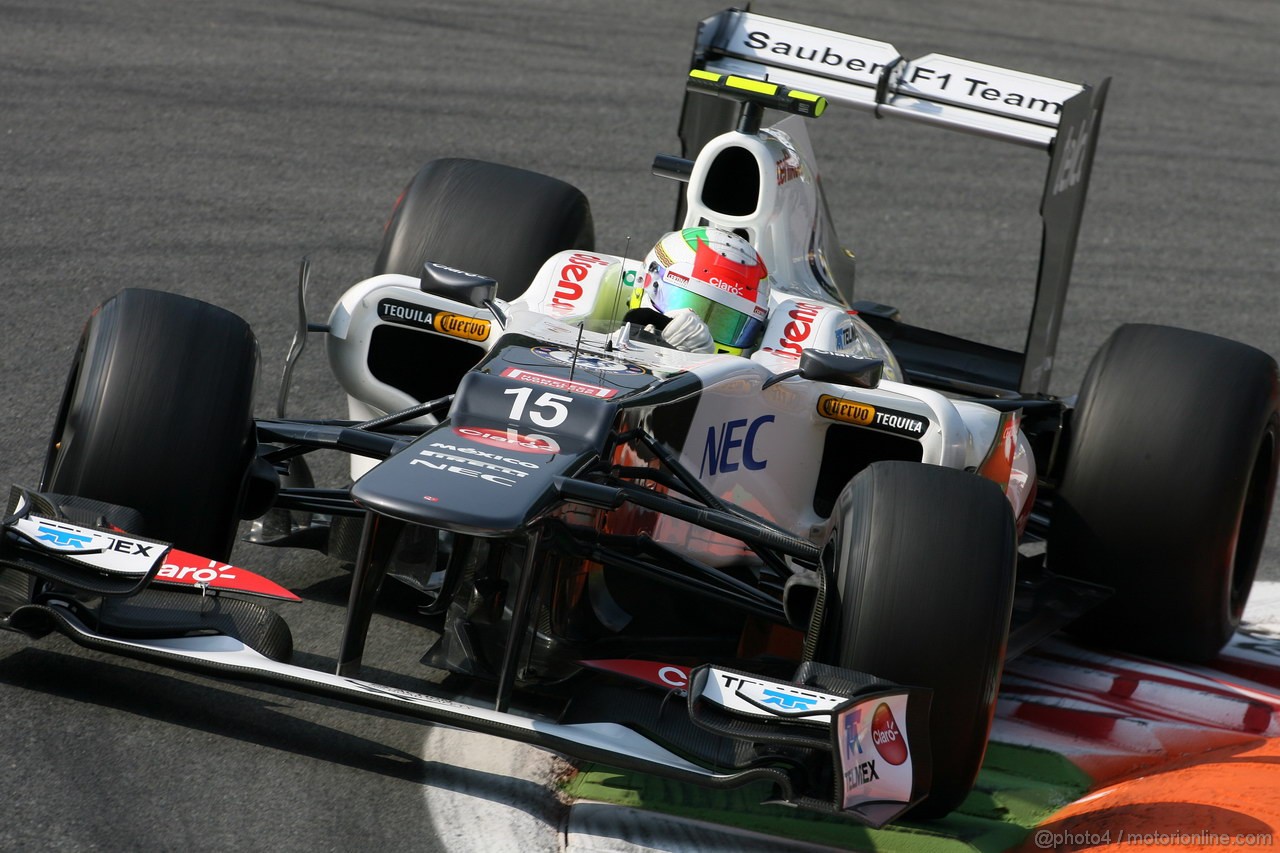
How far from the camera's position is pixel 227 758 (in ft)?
15.0

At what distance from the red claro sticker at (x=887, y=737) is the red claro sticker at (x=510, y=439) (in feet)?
3.72

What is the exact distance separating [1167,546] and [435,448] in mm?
2718

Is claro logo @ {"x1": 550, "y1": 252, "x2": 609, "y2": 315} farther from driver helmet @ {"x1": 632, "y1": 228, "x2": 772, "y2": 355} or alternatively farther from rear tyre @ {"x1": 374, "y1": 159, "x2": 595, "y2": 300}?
rear tyre @ {"x1": 374, "y1": 159, "x2": 595, "y2": 300}

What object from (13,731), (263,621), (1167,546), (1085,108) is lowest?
(13,731)

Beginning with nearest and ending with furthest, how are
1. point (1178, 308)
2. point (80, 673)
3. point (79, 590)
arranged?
point (79, 590) < point (80, 673) < point (1178, 308)

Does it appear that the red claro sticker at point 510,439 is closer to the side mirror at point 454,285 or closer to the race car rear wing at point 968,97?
the side mirror at point 454,285

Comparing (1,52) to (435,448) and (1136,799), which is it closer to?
(435,448)

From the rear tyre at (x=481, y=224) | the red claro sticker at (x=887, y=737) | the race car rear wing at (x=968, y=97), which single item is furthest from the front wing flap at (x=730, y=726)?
the race car rear wing at (x=968, y=97)

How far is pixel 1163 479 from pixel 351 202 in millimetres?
6331

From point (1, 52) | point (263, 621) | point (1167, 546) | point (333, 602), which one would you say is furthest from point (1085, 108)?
point (1, 52)

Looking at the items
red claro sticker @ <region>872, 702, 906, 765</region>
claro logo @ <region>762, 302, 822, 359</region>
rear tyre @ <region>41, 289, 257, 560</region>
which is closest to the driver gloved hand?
claro logo @ <region>762, 302, 822, 359</region>

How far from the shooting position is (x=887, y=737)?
14.0 ft

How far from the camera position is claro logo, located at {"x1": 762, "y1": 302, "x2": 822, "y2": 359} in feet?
19.5

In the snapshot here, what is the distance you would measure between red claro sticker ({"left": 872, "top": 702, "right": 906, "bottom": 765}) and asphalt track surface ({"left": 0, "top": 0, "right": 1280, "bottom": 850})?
0.91 meters
